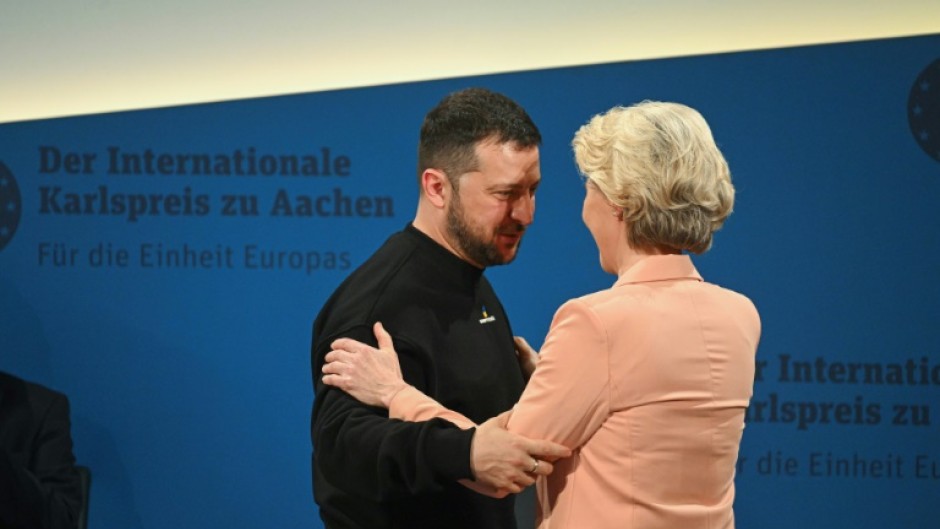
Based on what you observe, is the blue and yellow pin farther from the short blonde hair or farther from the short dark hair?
the short blonde hair

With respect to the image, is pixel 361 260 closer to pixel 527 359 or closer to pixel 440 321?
pixel 527 359

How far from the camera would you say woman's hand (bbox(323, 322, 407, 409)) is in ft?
6.17

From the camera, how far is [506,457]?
1716 millimetres

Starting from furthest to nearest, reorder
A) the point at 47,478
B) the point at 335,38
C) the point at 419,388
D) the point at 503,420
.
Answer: the point at 335,38
the point at 47,478
the point at 419,388
the point at 503,420

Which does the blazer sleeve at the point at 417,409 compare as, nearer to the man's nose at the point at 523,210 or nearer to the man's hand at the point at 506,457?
the man's hand at the point at 506,457

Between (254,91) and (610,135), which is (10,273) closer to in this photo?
(254,91)

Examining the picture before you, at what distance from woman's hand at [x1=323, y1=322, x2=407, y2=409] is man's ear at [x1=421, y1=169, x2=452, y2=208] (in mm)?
337

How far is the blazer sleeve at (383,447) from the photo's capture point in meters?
1.76

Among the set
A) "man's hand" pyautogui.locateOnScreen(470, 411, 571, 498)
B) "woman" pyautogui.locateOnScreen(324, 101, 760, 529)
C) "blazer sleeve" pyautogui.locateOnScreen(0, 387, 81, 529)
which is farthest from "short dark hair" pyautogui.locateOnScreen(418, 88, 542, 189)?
"blazer sleeve" pyautogui.locateOnScreen(0, 387, 81, 529)

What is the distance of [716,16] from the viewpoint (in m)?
3.33

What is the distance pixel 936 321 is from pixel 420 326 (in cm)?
181

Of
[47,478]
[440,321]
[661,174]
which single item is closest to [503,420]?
[440,321]

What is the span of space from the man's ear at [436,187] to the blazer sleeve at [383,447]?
0.32m

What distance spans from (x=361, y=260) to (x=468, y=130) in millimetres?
1317
